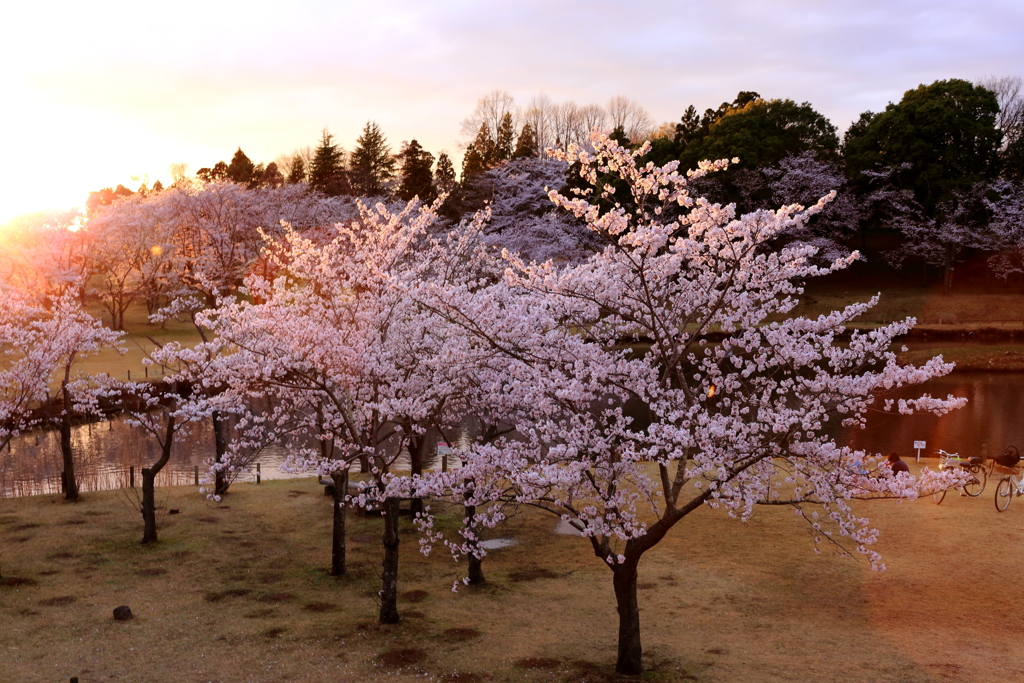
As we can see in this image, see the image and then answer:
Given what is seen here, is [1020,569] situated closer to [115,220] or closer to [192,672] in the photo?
[192,672]

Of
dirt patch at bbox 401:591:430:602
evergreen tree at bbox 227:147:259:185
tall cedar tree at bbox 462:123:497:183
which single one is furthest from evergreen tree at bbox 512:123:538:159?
dirt patch at bbox 401:591:430:602

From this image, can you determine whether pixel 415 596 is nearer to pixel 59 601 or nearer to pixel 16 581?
pixel 59 601

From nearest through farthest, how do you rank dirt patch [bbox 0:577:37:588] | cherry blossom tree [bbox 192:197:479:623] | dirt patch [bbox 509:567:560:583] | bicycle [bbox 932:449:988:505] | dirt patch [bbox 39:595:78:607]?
cherry blossom tree [bbox 192:197:479:623] → dirt patch [bbox 39:595:78:607] → dirt patch [bbox 0:577:37:588] → dirt patch [bbox 509:567:560:583] → bicycle [bbox 932:449:988:505]

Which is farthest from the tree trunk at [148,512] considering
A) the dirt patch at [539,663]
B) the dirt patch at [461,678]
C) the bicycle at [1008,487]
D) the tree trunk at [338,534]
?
the bicycle at [1008,487]

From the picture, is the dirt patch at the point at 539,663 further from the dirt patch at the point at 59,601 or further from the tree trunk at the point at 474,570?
the dirt patch at the point at 59,601

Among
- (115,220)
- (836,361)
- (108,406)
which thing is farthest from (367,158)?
(836,361)

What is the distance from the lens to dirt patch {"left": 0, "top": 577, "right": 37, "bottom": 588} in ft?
56.3

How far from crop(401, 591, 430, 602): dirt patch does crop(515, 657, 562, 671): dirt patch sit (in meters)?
3.98

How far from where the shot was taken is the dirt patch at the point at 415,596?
55.1 feet

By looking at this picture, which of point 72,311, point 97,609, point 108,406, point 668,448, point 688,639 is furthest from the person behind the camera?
point 108,406

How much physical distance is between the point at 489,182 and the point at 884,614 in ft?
149

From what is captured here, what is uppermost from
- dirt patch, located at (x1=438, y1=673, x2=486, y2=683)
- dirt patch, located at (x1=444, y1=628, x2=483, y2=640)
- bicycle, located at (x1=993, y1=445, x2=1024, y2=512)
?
bicycle, located at (x1=993, y1=445, x2=1024, y2=512)

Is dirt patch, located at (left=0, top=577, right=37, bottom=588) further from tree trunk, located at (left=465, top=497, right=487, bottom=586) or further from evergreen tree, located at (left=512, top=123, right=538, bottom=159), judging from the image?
evergreen tree, located at (left=512, top=123, right=538, bottom=159)

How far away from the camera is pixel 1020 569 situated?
55.4 ft
